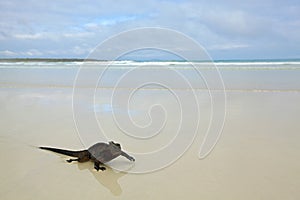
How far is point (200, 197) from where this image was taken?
2.62m

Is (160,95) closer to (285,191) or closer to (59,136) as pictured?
(59,136)

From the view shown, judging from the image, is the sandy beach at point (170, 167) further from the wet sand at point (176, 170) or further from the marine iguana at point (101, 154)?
the marine iguana at point (101, 154)

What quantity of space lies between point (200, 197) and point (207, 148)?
131 centimetres

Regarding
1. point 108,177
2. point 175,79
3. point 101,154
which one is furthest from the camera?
point 175,79

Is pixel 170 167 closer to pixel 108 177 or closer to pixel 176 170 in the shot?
pixel 176 170

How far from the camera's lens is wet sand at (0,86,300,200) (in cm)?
271

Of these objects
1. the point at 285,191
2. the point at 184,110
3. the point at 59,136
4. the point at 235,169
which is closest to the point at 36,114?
the point at 59,136

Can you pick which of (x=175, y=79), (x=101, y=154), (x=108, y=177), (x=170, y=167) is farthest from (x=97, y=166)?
(x=175, y=79)

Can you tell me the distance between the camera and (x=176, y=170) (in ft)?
10.6

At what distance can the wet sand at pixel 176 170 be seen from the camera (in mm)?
2711

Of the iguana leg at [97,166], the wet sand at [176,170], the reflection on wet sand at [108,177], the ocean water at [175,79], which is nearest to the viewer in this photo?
the wet sand at [176,170]

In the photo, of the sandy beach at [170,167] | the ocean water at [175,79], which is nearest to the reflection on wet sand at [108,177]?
the sandy beach at [170,167]

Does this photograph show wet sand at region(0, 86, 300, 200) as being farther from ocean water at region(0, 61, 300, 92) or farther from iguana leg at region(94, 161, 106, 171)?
ocean water at region(0, 61, 300, 92)

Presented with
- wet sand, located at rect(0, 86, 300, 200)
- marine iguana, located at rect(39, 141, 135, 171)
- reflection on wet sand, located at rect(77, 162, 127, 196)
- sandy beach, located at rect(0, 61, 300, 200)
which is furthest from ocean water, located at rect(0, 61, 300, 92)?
reflection on wet sand, located at rect(77, 162, 127, 196)
